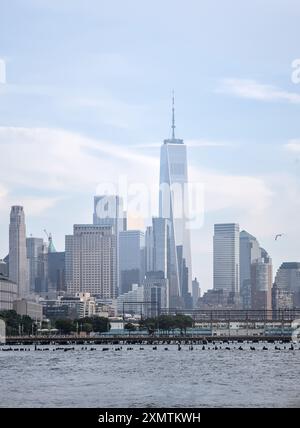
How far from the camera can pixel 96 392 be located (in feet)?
225

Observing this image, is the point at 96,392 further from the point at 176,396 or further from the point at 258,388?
the point at 258,388

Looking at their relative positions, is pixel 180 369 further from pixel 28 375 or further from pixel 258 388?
pixel 258 388
